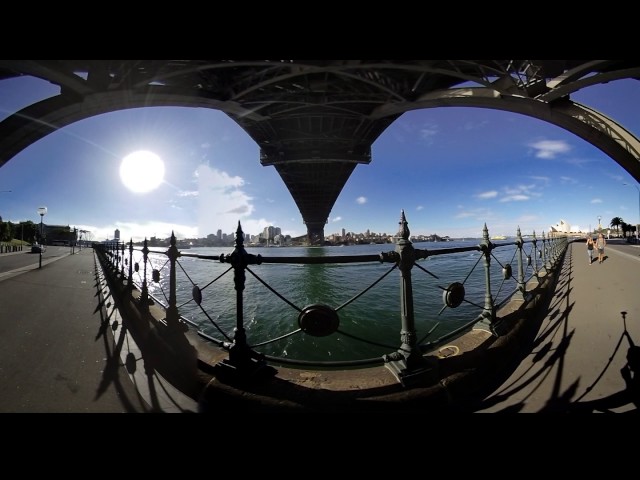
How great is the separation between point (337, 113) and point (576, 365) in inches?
702

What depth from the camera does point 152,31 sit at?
72.7 inches

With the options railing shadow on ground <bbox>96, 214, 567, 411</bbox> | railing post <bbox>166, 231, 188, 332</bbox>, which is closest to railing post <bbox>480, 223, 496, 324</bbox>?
railing shadow on ground <bbox>96, 214, 567, 411</bbox>

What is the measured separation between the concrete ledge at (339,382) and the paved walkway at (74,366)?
17 cm

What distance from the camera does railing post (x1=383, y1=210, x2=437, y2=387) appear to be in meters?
2.11

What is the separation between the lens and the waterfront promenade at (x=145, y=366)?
2012 mm

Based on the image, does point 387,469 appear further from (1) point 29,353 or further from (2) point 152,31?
(1) point 29,353

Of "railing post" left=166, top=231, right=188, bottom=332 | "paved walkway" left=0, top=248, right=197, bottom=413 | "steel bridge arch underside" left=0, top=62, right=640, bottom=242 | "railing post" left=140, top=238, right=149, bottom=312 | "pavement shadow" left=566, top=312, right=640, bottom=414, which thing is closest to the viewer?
"pavement shadow" left=566, top=312, right=640, bottom=414

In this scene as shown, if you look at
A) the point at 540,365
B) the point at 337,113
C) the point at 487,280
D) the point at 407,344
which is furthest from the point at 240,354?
the point at 337,113

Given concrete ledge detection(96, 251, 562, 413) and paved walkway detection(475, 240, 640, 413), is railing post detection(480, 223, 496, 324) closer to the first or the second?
concrete ledge detection(96, 251, 562, 413)

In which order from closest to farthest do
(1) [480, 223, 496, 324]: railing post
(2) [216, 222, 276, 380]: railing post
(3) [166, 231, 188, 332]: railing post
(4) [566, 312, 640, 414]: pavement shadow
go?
(4) [566, 312, 640, 414]: pavement shadow, (2) [216, 222, 276, 380]: railing post, (1) [480, 223, 496, 324]: railing post, (3) [166, 231, 188, 332]: railing post

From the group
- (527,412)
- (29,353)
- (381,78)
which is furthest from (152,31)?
(381,78)

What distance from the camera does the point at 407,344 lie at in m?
2.20

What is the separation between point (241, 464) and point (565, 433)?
2.28 meters

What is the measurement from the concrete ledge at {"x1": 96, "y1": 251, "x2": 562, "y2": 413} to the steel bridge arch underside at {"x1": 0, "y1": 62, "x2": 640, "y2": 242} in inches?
325
